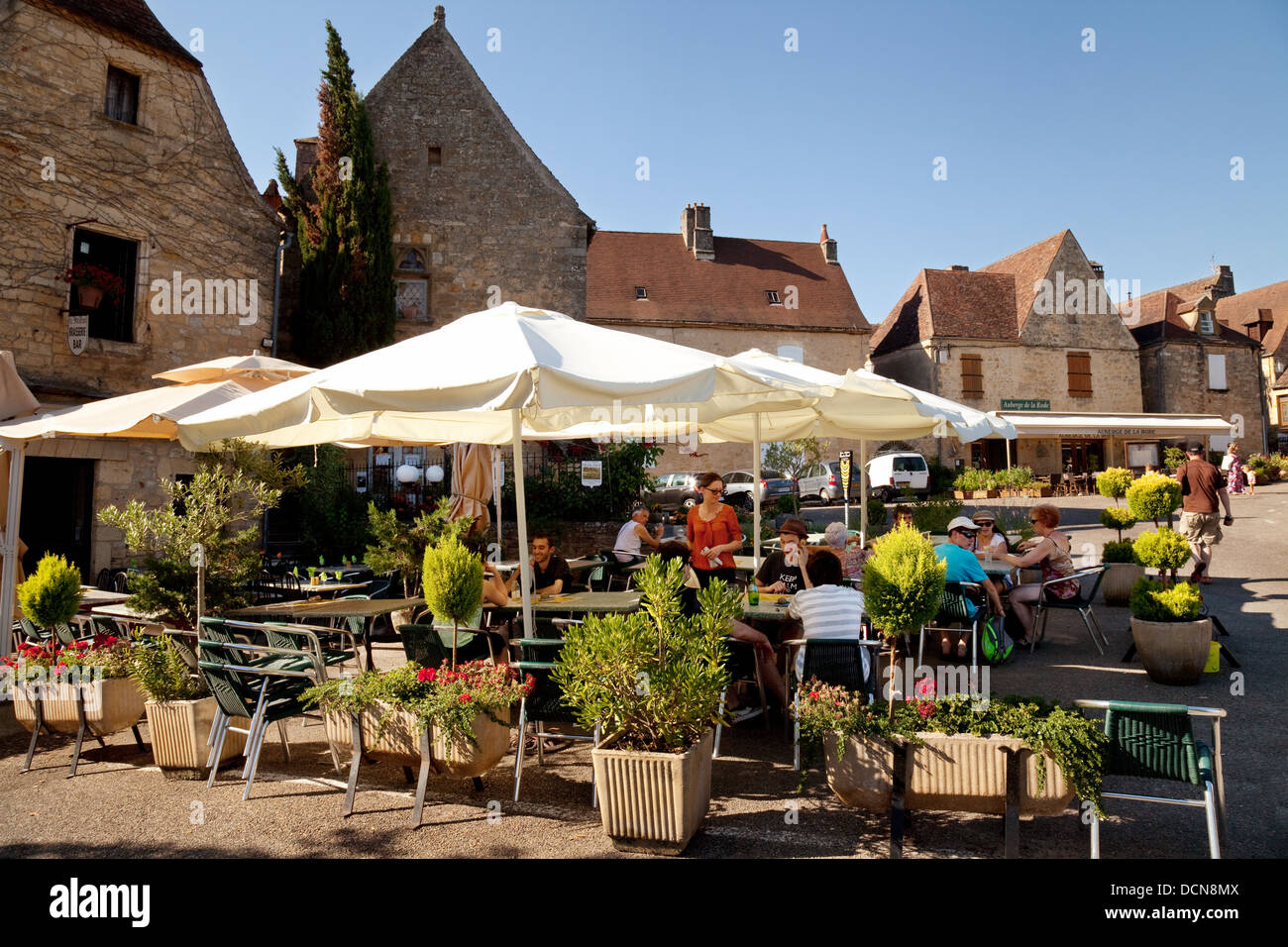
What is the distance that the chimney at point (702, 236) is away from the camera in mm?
33719

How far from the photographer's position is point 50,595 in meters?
5.79

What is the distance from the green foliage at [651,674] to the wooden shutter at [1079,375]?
112ft

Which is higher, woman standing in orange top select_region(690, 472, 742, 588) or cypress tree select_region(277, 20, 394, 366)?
cypress tree select_region(277, 20, 394, 366)

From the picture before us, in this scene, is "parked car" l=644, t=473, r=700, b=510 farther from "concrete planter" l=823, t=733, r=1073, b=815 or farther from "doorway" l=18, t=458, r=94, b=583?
"concrete planter" l=823, t=733, r=1073, b=815

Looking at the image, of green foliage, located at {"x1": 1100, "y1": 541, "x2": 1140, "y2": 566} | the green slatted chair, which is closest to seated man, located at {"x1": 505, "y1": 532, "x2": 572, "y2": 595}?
the green slatted chair

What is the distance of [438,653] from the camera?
16.8ft

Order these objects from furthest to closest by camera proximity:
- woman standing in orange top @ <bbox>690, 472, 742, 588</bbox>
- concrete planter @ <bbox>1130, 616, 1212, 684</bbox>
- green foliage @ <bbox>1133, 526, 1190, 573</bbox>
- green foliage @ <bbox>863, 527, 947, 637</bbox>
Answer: green foliage @ <bbox>1133, 526, 1190, 573</bbox>
woman standing in orange top @ <bbox>690, 472, 742, 588</bbox>
concrete planter @ <bbox>1130, 616, 1212, 684</bbox>
green foliage @ <bbox>863, 527, 947, 637</bbox>

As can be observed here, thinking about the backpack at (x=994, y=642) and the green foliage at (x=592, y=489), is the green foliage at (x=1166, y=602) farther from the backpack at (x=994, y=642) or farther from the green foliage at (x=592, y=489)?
the green foliage at (x=592, y=489)

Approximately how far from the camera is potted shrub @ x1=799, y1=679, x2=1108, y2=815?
11.1 feet

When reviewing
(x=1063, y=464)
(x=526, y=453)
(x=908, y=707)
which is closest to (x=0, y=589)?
(x=908, y=707)

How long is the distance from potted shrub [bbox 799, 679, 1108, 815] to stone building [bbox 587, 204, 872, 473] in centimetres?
2549
